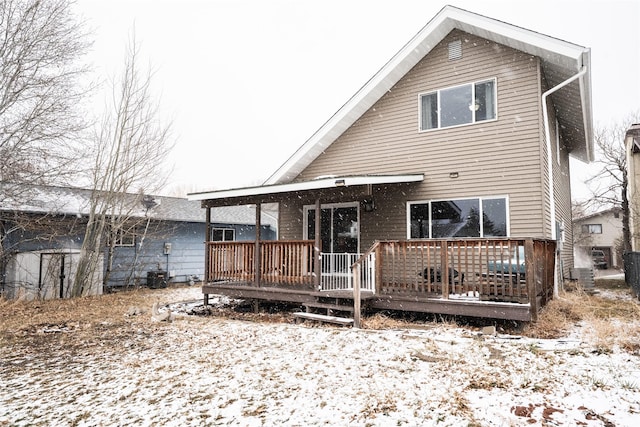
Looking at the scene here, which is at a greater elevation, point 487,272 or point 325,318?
point 487,272

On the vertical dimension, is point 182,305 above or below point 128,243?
below

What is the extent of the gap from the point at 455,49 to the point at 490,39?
84 cm

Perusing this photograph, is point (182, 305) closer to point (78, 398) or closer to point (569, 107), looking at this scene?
point (78, 398)

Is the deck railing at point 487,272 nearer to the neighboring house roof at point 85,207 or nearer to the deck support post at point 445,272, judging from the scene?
the deck support post at point 445,272

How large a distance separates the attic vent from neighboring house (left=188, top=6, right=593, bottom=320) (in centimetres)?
3

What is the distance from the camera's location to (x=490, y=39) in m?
9.41

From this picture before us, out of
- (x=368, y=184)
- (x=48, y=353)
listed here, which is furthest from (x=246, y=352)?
(x=368, y=184)

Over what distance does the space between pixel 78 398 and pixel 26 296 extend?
1033 cm

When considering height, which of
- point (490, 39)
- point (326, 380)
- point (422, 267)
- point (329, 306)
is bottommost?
point (326, 380)

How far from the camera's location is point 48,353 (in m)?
6.39

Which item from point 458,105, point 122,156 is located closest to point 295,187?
point 458,105

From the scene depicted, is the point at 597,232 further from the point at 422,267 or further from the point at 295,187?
the point at 295,187

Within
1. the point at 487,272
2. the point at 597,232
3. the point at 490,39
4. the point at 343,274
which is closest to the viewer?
the point at 487,272

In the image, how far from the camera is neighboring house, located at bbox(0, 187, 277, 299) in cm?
1269
